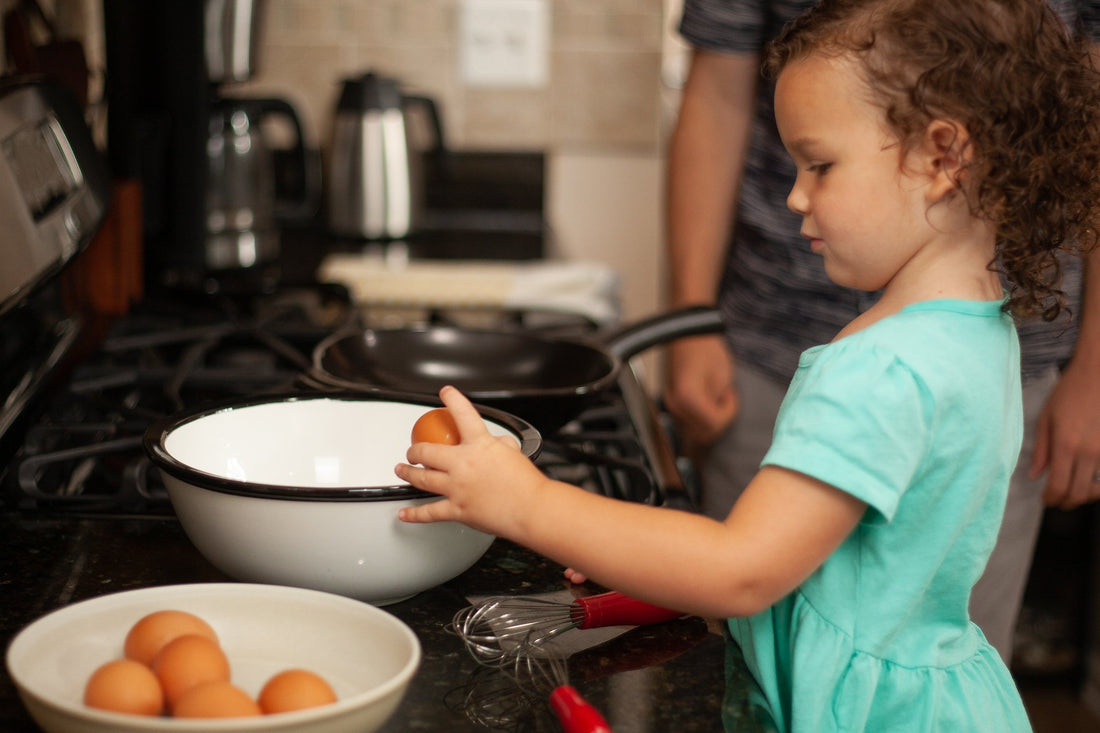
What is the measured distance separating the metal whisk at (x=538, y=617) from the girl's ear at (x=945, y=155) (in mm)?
262

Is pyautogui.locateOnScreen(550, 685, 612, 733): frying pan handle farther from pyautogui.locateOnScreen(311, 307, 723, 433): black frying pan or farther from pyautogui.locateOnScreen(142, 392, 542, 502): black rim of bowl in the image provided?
pyautogui.locateOnScreen(311, 307, 723, 433): black frying pan

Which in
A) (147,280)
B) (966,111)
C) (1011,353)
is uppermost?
(966,111)

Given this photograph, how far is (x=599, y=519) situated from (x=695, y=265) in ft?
2.55

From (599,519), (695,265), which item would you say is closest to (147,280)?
(695,265)

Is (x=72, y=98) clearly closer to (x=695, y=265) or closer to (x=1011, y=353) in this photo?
(x=695, y=265)

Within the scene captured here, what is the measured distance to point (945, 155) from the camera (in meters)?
0.56

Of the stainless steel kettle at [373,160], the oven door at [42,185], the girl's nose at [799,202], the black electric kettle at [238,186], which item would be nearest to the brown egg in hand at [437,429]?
the girl's nose at [799,202]

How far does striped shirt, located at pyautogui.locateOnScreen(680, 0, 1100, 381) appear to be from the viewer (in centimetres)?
112

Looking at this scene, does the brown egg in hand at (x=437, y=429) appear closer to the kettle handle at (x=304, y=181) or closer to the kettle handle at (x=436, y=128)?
the kettle handle at (x=304, y=181)

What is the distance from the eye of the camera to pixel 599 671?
54 cm

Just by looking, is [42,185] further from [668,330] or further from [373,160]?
[373,160]

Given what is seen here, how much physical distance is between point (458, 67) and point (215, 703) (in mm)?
1866

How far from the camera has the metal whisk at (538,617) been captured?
560 millimetres

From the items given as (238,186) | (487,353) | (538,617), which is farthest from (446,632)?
(238,186)
